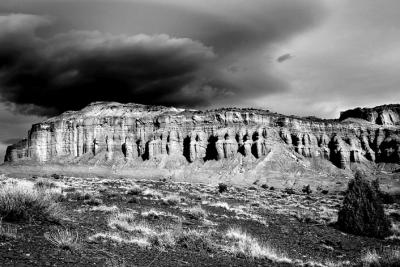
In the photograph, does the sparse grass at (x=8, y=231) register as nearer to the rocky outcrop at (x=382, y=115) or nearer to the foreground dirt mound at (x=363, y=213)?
the foreground dirt mound at (x=363, y=213)

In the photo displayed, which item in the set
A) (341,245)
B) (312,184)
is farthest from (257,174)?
(341,245)

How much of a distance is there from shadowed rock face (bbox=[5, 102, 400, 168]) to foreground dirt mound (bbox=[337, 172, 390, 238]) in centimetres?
9122

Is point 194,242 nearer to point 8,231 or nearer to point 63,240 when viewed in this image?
point 63,240

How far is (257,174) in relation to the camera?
9806cm

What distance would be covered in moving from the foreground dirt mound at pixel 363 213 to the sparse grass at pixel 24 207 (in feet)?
43.4

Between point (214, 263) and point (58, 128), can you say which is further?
point (58, 128)

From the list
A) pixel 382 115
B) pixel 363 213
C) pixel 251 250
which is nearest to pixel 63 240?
pixel 251 250

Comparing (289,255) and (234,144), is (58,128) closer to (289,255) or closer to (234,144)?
(234,144)

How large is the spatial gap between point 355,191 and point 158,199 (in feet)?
35.1

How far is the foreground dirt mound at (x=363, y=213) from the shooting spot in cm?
1742

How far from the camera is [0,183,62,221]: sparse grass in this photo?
31.2ft

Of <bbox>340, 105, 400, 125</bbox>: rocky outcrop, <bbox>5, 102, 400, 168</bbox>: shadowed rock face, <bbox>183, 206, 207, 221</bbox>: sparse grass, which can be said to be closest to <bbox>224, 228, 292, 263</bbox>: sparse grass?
<bbox>183, 206, 207, 221</bbox>: sparse grass

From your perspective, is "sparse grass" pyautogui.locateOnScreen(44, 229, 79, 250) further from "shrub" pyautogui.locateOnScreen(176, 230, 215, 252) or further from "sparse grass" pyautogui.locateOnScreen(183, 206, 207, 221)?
"sparse grass" pyautogui.locateOnScreen(183, 206, 207, 221)

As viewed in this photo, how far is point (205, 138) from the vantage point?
4830 inches
